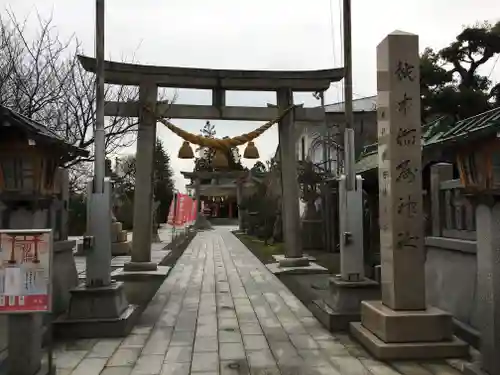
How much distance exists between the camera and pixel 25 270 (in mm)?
4801

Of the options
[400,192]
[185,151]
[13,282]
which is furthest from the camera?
[185,151]

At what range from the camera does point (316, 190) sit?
21688 mm

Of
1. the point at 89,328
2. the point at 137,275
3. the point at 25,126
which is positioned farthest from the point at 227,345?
the point at 137,275

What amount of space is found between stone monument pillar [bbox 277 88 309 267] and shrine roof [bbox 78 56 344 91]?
0.43 meters

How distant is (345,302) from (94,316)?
3.79 metres

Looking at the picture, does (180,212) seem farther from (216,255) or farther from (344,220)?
(344,220)

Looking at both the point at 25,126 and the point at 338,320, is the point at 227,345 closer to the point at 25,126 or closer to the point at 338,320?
the point at 338,320

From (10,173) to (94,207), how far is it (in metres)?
2.66

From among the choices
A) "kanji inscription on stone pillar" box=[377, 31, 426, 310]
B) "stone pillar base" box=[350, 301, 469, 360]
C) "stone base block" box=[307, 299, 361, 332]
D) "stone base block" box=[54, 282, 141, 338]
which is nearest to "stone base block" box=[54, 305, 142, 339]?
"stone base block" box=[54, 282, 141, 338]

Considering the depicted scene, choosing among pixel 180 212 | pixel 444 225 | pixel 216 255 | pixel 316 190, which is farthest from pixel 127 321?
pixel 180 212

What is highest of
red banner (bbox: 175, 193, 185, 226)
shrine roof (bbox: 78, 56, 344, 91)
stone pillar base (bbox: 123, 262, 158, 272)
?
shrine roof (bbox: 78, 56, 344, 91)

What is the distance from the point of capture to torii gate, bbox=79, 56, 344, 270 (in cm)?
1312

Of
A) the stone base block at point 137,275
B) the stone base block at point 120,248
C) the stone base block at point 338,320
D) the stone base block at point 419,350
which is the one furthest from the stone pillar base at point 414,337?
the stone base block at point 120,248

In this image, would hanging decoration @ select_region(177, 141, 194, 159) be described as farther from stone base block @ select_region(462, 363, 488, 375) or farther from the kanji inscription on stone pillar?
stone base block @ select_region(462, 363, 488, 375)
